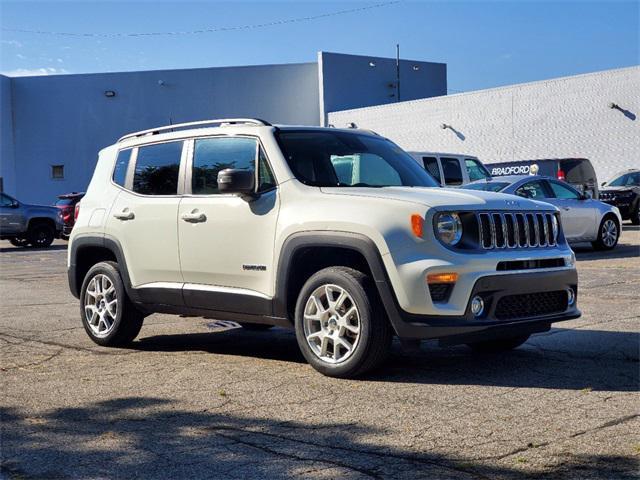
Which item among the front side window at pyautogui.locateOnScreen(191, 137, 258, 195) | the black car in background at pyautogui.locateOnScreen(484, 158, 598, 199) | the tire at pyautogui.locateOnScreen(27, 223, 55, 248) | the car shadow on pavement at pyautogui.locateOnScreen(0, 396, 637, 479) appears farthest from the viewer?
the tire at pyautogui.locateOnScreen(27, 223, 55, 248)

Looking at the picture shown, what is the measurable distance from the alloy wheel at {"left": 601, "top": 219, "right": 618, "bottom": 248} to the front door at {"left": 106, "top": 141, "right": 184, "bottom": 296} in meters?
12.2

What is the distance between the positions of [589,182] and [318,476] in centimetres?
2017

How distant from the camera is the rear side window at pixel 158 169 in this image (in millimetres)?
7648

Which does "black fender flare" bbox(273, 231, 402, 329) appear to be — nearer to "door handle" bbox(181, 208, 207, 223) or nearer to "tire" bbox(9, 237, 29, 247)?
"door handle" bbox(181, 208, 207, 223)

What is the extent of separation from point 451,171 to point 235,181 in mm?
12566

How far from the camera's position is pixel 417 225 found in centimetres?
601

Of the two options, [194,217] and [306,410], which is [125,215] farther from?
[306,410]

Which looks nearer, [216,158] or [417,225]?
[417,225]

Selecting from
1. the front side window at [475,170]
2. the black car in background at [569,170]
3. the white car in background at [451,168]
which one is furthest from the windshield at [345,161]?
the black car in background at [569,170]

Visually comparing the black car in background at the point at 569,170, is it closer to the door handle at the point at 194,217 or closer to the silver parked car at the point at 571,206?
the silver parked car at the point at 571,206

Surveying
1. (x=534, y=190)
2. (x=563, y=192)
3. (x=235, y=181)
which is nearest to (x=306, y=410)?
(x=235, y=181)

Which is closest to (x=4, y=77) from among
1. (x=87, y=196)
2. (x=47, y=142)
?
(x=47, y=142)

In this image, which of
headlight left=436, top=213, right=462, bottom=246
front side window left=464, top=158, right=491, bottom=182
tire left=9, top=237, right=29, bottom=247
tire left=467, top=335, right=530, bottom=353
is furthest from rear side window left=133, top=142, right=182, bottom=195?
tire left=9, top=237, right=29, bottom=247

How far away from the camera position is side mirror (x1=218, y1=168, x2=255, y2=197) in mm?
6676
